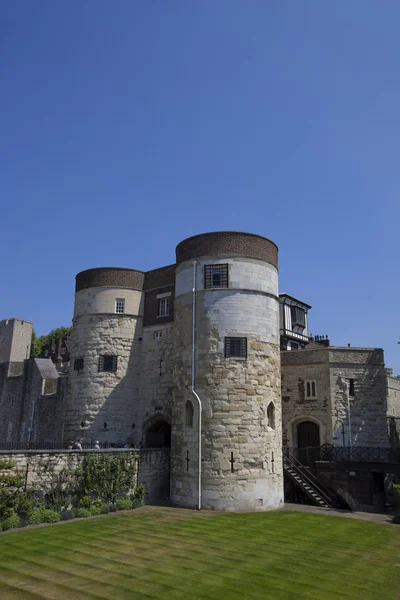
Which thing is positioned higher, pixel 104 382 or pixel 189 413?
pixel 104 382

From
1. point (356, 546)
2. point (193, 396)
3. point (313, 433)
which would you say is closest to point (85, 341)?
point (193, 396)

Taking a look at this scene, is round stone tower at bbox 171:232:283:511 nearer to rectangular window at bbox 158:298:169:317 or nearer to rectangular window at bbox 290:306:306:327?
rectangular window at bbox 158:298:169:317

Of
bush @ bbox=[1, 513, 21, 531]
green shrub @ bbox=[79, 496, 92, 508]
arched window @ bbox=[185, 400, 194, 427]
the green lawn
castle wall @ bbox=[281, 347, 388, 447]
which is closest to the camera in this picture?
the green lawn

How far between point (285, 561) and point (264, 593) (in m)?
2.64

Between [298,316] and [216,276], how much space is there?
19882mm

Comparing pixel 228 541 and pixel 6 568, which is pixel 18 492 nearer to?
pixel 6 568

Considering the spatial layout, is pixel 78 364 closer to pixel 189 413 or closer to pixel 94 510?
pixel 189 413

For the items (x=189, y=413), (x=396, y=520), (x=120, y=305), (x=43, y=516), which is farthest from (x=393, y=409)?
(x=43, y=516)

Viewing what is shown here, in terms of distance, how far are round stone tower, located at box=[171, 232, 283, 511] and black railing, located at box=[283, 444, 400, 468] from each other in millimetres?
4067

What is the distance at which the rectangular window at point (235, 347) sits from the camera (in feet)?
71.5

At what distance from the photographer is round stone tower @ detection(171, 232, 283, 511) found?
20.5 m

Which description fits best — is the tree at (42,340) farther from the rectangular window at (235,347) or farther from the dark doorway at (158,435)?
the rectangular window at (235,347)

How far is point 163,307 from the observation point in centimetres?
2783

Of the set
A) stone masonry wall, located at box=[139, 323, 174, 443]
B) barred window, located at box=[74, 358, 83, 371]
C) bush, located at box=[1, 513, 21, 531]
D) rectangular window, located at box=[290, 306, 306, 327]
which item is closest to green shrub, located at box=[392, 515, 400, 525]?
stone masonry wall, located at box=[139, 323, 174, 443]
